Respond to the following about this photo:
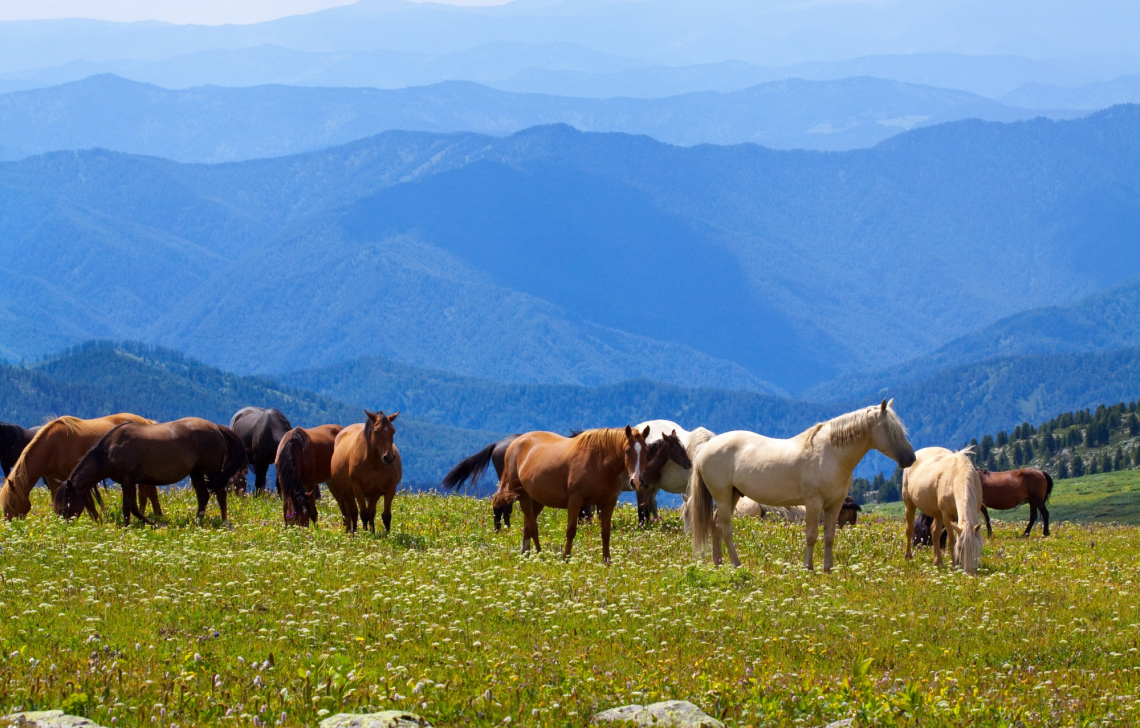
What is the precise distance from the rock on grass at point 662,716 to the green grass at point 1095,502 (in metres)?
79.0

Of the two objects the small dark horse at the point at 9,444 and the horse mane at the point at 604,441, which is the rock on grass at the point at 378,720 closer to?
the horse mane at the point at 604,441

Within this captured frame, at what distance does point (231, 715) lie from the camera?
11.9 m

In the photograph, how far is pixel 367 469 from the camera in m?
25.2

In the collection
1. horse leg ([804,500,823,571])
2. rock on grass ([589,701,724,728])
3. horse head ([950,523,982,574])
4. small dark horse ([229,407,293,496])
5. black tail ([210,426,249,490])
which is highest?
small dark horse ([229,407,293,496])

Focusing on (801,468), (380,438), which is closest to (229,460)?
(380,438)

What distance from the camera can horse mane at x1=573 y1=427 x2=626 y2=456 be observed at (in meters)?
22.9

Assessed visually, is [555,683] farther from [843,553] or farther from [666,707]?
[843,553]

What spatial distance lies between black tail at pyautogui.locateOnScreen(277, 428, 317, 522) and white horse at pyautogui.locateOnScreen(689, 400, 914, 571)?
8626 millimetres

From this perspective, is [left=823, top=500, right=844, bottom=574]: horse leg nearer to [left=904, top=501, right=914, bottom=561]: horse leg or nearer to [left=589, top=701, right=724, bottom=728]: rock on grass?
[left=904, top=501, right=914, bottom=561]: horse leg

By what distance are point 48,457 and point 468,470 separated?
9.85m

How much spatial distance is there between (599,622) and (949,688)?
4574mm

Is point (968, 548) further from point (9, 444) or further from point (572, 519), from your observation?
point (9, 444)

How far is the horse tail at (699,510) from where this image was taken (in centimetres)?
2422

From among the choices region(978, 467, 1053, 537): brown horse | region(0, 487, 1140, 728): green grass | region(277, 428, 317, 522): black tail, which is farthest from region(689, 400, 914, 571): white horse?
region(978, 467, 1053, 537): brown horse
